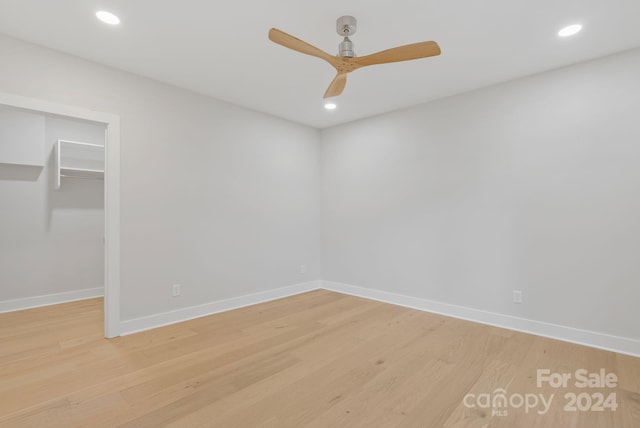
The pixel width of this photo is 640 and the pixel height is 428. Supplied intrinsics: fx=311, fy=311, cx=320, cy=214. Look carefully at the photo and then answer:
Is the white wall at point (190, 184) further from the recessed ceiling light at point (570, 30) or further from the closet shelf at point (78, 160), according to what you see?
the recessed ceiling light at point (570, 30)

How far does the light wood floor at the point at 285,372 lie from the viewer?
5.84 ft

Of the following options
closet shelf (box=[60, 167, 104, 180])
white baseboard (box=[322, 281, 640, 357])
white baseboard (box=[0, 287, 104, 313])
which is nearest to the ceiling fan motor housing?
white baseboard (box=[322, 281, 640, 357])

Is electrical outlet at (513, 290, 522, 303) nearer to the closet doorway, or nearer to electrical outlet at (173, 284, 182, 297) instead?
electrical outlet at (173, 284, 182, 297)

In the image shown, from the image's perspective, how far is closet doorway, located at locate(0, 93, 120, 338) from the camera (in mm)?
3771

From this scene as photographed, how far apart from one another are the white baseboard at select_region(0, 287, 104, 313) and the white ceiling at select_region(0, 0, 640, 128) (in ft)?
10.1

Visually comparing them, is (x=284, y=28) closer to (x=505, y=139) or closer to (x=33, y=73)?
(x=33, y=73)

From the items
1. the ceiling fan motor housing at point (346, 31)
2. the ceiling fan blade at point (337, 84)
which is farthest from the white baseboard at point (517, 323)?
the ceiling fan motor housing at point (346, 31)

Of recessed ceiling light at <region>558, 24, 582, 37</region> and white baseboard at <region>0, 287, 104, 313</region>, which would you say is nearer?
recessed ceiling light at <region>558, 24, 582, 37</region>

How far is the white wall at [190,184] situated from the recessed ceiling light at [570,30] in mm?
3171

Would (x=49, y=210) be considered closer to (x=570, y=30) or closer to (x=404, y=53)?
(x=404, y=53)

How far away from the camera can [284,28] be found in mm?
2312

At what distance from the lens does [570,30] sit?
2.33 metres

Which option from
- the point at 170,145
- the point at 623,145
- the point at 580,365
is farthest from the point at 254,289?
the point at 623,145

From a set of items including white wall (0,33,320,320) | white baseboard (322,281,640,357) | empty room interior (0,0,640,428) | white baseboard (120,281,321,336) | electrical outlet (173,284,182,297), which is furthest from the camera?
electrical outlet (173,284,182,297)
